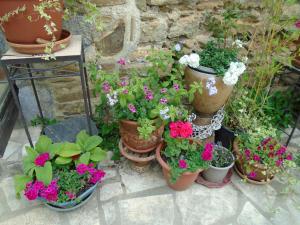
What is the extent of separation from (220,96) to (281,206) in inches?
A: 36.1

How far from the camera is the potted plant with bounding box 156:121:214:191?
175cm

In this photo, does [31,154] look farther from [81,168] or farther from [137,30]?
[137,30]

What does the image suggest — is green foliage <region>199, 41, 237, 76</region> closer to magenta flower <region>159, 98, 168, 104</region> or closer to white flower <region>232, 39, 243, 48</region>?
white flower <region>232, 39, 243, 48</region>

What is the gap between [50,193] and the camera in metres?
1.57

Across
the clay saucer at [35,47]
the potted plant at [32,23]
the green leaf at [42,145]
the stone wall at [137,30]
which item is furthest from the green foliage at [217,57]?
the green leaf at [42,145]

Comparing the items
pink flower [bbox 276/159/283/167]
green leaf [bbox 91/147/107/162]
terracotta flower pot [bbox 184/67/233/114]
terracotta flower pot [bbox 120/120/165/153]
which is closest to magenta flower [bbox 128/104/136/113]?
terracotta flower pot [bbox 120/120/165/153]

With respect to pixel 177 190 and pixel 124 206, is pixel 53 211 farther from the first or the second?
pixel 177 190

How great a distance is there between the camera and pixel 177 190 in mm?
1970

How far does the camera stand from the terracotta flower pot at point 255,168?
1962 millimetres

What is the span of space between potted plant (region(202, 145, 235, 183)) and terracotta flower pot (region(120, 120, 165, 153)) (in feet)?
1.47

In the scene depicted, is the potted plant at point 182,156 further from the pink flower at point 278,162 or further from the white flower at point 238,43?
the white flower at point 238,43

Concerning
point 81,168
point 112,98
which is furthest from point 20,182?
point 112,98

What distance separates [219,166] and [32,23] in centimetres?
157

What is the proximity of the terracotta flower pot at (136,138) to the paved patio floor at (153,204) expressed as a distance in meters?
0.27
